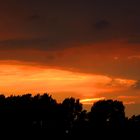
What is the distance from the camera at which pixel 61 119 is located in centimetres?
A: 10644

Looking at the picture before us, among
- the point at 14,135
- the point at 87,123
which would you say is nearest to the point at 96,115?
the point at 87,123

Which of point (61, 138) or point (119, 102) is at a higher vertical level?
point (119, 102)

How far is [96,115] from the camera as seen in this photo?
353ft

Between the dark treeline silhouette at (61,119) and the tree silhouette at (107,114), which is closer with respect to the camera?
the dark treeline silhouette at (61,119)

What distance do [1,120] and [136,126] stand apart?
25.5 meters

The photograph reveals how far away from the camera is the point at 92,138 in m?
102

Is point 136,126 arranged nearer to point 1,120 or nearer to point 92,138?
point 92,138

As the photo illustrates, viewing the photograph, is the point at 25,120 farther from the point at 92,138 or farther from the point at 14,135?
the point at 92,138

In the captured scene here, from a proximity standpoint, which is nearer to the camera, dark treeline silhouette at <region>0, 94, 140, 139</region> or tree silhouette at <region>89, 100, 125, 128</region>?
dark treeline silhouette at <region>0, 94, 140, 139</region>

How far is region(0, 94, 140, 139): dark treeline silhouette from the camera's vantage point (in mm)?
101438

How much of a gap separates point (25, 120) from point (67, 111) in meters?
9.39

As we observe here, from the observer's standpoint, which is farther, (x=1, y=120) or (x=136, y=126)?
(x=136, y=126)

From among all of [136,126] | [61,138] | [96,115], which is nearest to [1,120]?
[61,138]

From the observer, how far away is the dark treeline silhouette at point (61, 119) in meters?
101
